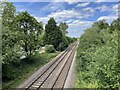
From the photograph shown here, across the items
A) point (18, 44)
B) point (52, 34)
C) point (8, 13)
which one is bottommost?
point (18, 44)

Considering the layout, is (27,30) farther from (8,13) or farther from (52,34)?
(52,34)

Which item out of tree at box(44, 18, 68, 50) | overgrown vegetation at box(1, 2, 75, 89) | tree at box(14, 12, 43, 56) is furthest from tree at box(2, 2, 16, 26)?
tree at box(44, 18, 68, 50)

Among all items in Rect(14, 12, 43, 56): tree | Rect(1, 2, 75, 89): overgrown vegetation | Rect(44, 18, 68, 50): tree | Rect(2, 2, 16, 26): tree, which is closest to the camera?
Rect(1, 2, 75, 89): overgrown vegetation

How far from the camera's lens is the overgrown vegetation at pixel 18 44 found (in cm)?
2153

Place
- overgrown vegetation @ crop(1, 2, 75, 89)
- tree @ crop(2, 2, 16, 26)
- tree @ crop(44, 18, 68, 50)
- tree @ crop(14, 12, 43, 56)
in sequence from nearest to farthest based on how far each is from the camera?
overgrown vegetation @ crop(1, 2, 75, 89) < tree @ crop(2, 2, 16, 26) < tree @ crop(14, 12, 43, 56) < tree @ crop(44, 18, 68, 50)

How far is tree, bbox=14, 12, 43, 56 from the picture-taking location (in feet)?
108

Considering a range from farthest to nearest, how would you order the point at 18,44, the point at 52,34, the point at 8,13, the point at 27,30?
the point at 52,34
the point at 27,30
the point at 8,13
the point at 18,44

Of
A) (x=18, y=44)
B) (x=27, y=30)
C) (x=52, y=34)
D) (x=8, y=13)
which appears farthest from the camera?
(x=52, y=34)

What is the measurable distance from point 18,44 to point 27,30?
664cm

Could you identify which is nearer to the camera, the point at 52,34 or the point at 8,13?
the point at 8,13

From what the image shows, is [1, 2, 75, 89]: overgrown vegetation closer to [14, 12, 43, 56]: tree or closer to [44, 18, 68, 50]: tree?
[14, 12, 43, 56]: tree

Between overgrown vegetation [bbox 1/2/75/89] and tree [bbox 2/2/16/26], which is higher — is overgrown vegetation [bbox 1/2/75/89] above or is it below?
below

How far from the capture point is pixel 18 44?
2797 centimetres

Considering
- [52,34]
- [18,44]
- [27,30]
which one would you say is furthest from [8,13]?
[52,34]
